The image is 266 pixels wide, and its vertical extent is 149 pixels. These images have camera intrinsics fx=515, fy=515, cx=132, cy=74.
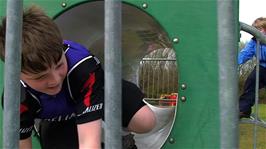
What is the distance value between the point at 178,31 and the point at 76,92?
431 mm

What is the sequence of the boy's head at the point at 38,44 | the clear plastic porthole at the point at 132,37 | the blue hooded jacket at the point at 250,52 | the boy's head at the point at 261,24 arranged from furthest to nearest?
1. the boy's head at the point at 261,24
2. the blue hooded jacket at the point at 250,52
3. the clear plastic porthole at the point at 132,37
4. the boy's head at the point at 38,44

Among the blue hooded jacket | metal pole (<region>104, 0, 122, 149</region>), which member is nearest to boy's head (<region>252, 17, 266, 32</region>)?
the blue hooded jacket

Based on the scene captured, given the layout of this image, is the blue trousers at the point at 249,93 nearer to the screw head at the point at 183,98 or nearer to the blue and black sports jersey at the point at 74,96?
the screw head at the point at 183,98

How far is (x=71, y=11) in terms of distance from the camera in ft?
7.38

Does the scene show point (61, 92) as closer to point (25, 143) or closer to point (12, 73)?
point (25, 143)

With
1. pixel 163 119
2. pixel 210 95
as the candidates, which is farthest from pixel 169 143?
pixel 163 119

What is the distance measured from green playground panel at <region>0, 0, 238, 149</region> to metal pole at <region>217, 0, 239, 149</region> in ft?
3.37

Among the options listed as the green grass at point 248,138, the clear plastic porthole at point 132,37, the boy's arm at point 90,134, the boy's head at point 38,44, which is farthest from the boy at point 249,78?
the boy's head at point 38,44

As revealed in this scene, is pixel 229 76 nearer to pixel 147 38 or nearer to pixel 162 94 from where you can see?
pixel 147 38

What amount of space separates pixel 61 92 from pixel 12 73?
845mm

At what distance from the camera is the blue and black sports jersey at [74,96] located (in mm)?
1653

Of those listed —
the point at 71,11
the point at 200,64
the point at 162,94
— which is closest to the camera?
the point at 200,64

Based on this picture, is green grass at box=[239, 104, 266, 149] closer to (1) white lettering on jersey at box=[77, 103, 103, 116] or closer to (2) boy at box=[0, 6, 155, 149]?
(2) boy at box=[0, 6, 155, 149]

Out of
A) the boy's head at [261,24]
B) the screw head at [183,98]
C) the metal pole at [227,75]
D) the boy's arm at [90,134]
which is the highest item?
the boy's head at [261,24]
